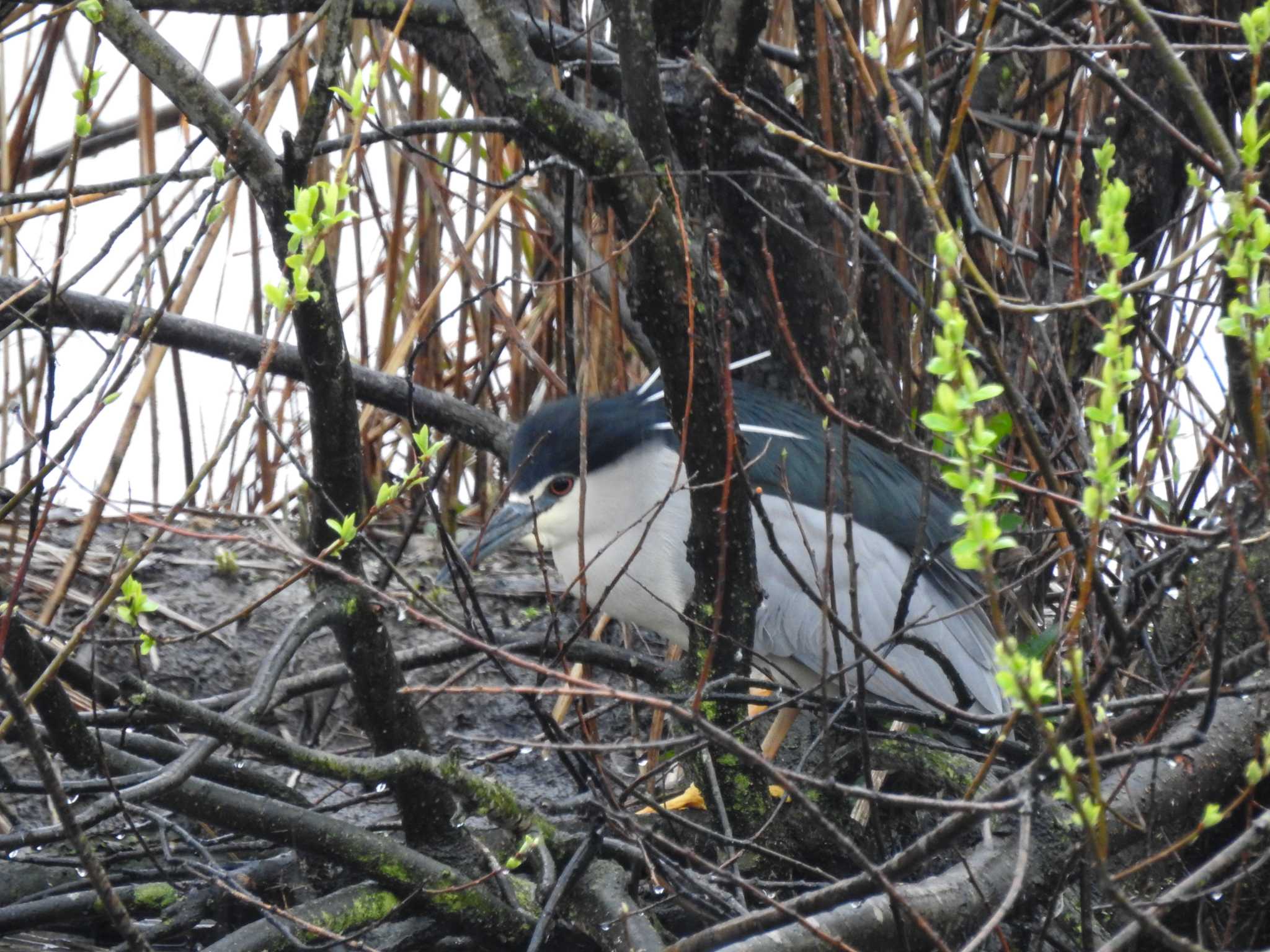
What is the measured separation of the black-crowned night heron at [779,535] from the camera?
9.12ft

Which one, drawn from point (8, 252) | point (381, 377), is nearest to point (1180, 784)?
point (381, 377)

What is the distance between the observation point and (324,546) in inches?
66.8

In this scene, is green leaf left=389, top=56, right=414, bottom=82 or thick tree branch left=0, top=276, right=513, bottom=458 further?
green leaf left=389, top=56, right=414, bottom=82

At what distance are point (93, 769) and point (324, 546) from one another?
0.40 m

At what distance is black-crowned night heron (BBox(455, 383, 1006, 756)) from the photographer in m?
2.78

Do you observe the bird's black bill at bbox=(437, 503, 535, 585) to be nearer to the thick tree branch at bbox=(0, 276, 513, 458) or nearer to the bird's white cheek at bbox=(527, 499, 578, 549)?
the bird's white cheek at bbox=(527, 499, 578, 549)

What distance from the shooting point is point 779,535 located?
2887mm

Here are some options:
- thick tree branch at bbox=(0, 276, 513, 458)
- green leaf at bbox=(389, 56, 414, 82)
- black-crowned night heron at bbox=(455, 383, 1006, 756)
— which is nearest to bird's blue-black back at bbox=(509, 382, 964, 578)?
black-crowned night heron at bbox=(455, 383, 1006, 756)

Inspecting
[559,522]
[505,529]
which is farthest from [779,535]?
[505,529]

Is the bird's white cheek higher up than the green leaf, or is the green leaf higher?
the green leaf

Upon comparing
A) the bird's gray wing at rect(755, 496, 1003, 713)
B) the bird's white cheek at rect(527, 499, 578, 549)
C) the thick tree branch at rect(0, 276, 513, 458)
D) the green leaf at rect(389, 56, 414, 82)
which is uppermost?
the green leaf at rect(389, 56, 414, 82)

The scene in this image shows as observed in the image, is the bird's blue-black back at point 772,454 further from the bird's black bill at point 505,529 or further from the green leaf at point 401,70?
the green leaf at point 401,70

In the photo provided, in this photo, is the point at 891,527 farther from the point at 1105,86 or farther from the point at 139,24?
the point at 139,24

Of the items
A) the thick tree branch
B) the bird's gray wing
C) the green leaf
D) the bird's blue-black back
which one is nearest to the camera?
the thick tree branch
